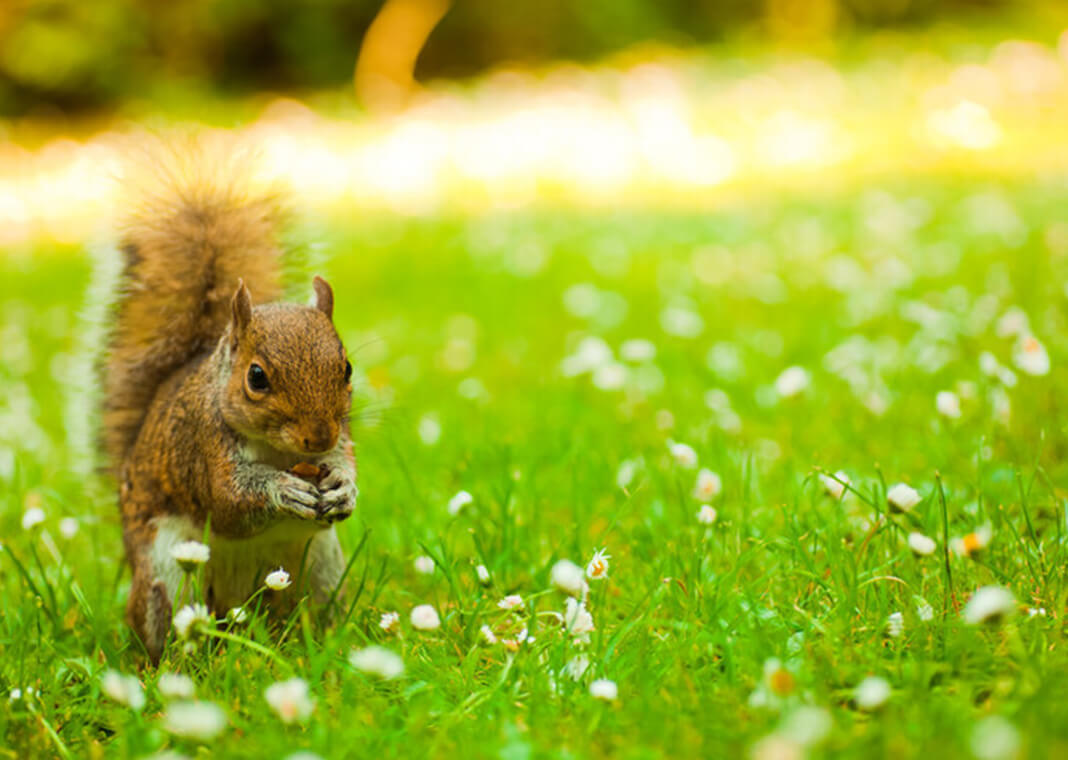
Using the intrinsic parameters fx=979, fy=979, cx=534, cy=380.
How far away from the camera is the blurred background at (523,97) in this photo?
21.5 ft

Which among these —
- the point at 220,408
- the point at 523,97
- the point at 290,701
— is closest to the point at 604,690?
the point at 290,701

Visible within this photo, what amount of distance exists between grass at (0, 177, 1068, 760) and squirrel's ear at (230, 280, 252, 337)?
26 cm

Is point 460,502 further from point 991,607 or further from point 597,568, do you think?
point 991,607

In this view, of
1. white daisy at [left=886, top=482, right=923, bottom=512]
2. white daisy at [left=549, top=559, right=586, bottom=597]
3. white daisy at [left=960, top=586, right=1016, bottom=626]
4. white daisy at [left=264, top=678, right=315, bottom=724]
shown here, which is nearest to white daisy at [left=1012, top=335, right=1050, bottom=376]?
white daisy at [left=886, top=482, right=923, bottom=512]

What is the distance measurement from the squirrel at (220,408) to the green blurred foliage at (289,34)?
1261 cm

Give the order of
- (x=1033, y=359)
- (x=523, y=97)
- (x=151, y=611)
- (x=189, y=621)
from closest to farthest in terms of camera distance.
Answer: (x=189, y=621) → (x=151, y=611) → (x=1033, y=359) → (x=523, y=97)

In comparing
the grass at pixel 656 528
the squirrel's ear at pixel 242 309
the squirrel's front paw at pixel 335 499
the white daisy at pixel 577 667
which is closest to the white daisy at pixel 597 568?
the grass at pixel 656 528

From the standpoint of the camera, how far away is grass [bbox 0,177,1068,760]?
1271 mm

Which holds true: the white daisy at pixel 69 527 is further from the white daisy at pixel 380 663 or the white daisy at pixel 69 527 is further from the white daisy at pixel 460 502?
the white daisy at pixel 380 663

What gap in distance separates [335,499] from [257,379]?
23 centimetres

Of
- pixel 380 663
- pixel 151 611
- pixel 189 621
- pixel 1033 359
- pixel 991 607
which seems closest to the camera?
pixel 991 607

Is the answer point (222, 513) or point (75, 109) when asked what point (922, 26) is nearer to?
point (75, 109)

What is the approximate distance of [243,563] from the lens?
1.68m

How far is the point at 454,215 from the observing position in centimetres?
610
